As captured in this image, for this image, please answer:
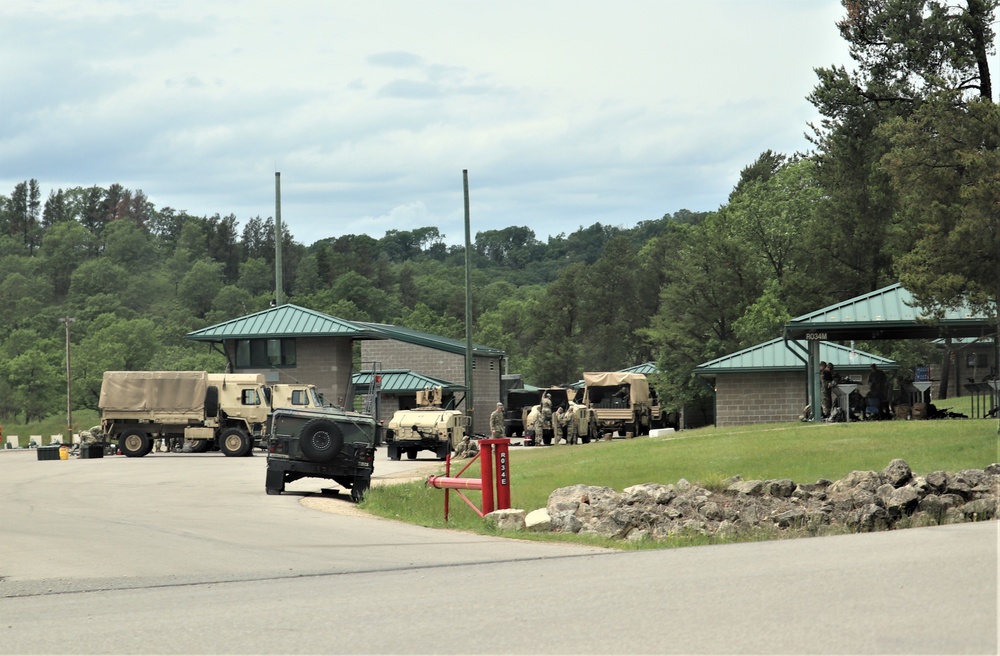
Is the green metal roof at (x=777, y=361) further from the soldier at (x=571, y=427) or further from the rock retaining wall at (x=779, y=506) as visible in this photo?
the rock retaining wall at (x=779, y=506)

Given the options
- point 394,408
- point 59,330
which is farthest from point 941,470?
point 59,330

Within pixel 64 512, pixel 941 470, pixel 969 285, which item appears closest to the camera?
pixel 64 512

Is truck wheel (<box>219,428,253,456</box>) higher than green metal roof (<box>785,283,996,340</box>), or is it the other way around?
green metal roof (<box>785,283,996,340</box>)

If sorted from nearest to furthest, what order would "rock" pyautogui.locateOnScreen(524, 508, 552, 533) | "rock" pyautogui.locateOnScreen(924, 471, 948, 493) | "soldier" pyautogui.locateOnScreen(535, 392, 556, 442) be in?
1. "rock" pyautogui.locateOnScreen(524, 508, 552, 533)
2. "rock" pyautogui.locateOnScreen(924, 471, 948, 493)
3. "soldier" pyautogui.locateOnScreen(535, 392, 556, 442)

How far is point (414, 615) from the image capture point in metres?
9.07

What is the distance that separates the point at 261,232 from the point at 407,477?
171355 mm

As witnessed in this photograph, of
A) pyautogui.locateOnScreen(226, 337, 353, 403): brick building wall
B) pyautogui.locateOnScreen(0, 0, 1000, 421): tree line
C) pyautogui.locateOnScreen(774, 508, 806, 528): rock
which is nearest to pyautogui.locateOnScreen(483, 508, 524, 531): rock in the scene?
pyautogui.locateOnScreen(774, 508, 806, 528): rock

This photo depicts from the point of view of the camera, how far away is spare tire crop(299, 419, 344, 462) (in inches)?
940

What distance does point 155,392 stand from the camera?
4588 centimetres

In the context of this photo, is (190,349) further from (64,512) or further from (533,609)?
(533,609)

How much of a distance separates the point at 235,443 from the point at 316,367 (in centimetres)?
1785

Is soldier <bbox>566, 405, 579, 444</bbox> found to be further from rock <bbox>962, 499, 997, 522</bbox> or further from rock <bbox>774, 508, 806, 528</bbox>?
rock <bbox>962, 499, 997, 522</bbox>

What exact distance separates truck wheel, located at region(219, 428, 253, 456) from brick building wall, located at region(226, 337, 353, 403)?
56.0 feet

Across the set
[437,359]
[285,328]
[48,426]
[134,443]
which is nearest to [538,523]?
[134,443]
